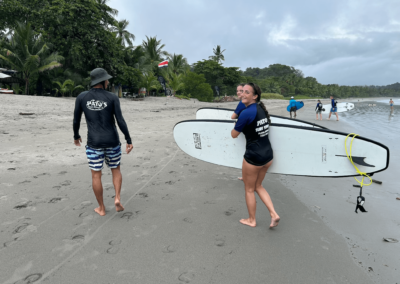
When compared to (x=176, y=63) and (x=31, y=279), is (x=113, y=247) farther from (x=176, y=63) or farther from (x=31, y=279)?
(x=176, y=63)

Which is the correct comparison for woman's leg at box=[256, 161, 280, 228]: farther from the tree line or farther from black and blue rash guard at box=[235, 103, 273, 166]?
the tree line

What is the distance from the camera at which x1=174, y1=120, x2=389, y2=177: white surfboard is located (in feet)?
8.76

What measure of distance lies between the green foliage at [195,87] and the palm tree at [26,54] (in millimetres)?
13735

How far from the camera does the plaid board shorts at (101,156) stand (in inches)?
99.5

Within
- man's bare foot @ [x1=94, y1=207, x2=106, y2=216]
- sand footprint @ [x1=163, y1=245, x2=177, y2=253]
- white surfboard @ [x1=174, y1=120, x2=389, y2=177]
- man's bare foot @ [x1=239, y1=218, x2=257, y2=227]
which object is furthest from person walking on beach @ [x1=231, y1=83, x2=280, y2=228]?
man's bare foot @ [x1=94, y1=207, x2=106, y2=216]

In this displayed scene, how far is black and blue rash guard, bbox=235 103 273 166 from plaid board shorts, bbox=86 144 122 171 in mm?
1308

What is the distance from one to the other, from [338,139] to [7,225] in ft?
11.8

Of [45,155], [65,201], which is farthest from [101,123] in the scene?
[45,155]

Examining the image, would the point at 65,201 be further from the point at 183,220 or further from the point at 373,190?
the point at 373,190

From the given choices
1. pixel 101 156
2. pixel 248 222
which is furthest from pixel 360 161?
pixel 101 156

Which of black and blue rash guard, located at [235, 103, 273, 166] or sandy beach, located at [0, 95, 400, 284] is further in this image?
black and blue rash guard, located at [235, 103, 273, 166]

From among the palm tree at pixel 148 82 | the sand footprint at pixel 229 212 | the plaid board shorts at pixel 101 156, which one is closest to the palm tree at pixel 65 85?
the palm tree at pixel 148 82

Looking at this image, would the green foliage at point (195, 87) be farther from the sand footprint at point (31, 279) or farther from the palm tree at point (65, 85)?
the sand footprint at point (31, 279)

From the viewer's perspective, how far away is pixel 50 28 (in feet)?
63.5
